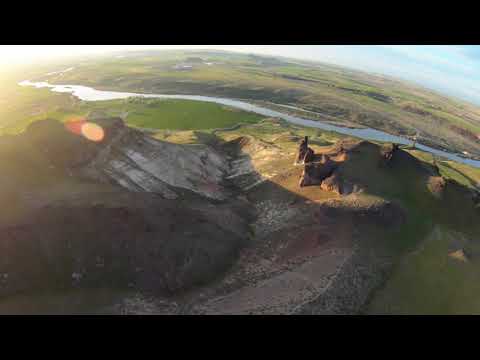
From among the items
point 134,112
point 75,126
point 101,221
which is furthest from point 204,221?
point 134,112

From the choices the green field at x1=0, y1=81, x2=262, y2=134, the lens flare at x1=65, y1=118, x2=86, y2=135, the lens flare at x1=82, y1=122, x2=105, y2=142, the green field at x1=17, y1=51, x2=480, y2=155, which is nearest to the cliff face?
the lens flare at x1=65, y1=118, x2=86, y2=135

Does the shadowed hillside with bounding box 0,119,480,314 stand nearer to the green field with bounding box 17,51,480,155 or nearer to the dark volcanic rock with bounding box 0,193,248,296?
the dark volcanic rock with bounding box 0,193,248,296

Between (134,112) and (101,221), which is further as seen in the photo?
(134,112)

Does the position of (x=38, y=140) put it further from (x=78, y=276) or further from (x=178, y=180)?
(x=78, y=276)

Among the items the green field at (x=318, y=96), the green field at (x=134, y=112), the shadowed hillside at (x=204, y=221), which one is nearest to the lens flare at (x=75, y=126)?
the shadowed hillside at (x=204, y=221)

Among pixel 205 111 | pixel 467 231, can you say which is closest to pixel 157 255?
pixel 467 231

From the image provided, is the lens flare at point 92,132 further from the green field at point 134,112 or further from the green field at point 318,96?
the green field at point 318,96

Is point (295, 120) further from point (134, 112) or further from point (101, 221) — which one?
point (101, 221)

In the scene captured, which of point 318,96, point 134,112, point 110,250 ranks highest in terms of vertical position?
point 110,250
